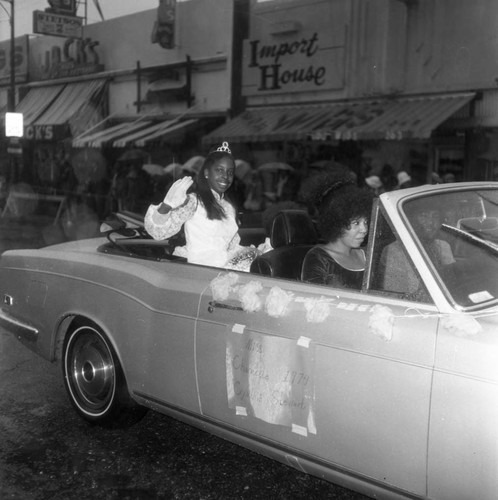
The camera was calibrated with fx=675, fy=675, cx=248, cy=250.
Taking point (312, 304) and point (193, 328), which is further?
point (193, 328)

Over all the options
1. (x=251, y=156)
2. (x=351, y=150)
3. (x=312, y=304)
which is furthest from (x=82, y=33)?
(x=312, y=304)

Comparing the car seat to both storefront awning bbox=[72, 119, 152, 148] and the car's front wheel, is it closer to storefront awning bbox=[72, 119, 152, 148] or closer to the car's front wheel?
the car's front wheel

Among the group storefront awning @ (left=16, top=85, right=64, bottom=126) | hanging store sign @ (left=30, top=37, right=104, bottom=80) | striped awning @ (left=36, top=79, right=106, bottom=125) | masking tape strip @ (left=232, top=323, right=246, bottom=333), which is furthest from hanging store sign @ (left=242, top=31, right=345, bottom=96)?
masking tape strip @ (left=232, top=323, right=246, bottom=333)

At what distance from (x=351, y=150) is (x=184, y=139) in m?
5.71

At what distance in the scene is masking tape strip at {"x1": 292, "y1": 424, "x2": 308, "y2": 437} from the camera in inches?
106

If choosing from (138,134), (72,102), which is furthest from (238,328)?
(72,102)

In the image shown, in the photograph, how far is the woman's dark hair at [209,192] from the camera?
4.16 metres

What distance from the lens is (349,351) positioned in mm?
2559

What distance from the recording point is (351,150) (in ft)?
51.6

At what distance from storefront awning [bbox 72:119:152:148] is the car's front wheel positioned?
16.3m

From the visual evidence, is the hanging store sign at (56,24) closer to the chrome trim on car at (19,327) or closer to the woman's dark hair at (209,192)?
the chrome trim on car at (19,327)

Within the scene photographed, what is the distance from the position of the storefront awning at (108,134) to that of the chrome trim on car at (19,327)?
615 inches

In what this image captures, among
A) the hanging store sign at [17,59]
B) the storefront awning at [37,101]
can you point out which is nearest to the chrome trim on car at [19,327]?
the storefront awning at [37,101]

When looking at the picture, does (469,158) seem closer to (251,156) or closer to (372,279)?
(251,156)
